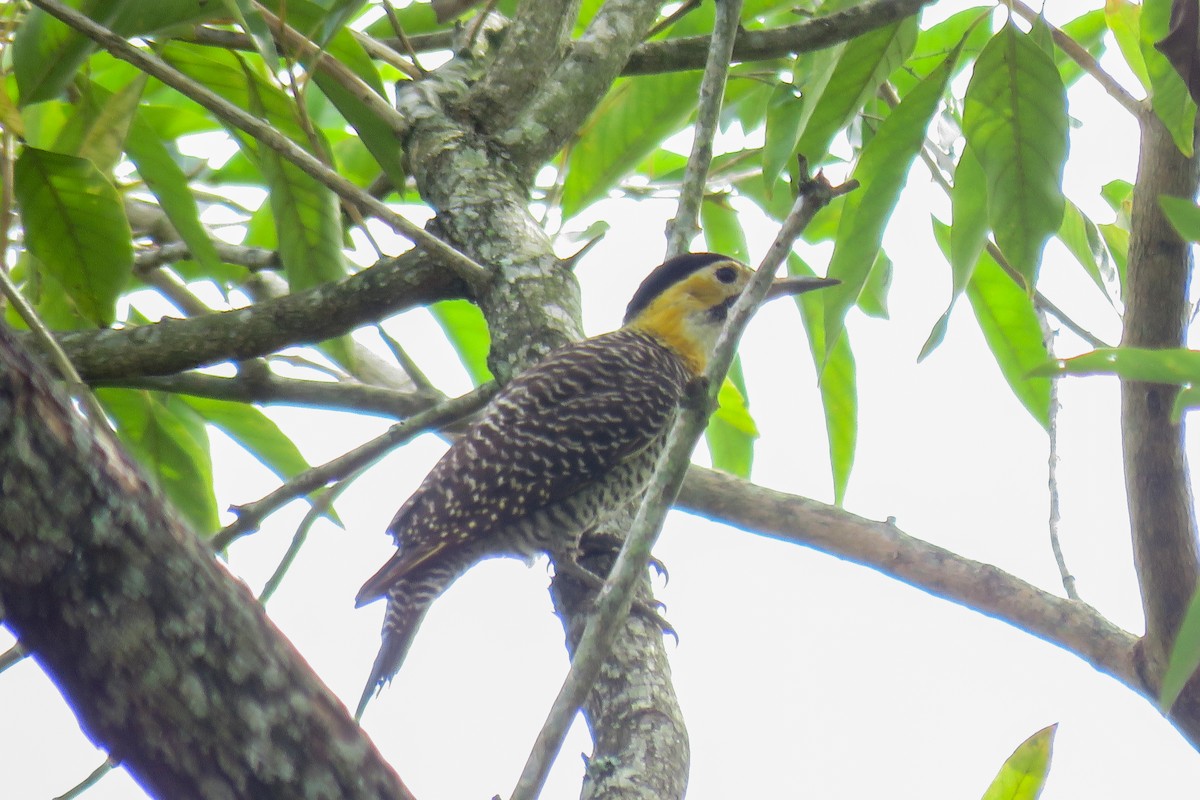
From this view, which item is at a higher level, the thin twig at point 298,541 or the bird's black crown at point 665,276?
the bird's black crown at point 665,276

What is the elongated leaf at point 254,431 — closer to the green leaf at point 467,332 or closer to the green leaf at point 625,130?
the green leaf at point 467,332

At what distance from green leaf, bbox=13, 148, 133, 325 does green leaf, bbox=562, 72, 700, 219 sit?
1097 mm

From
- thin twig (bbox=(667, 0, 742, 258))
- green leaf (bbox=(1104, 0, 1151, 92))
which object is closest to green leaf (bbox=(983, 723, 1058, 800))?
thin twig (bbox=(667, 0, 742, 258))

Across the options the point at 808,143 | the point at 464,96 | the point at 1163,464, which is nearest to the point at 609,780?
the point at 1163,464

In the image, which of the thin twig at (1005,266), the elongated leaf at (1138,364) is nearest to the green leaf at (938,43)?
the thin twig at (1005,266)

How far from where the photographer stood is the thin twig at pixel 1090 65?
2090 millimetres

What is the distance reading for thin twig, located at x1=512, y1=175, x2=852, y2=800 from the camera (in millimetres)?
1278

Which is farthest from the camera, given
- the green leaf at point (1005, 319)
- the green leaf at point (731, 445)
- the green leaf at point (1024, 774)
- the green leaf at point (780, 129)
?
the green leaf at point (731, 445)

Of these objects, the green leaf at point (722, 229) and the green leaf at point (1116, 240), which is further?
the green leaf at point (722, 229)

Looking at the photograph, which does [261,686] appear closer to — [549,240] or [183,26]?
[183,26]

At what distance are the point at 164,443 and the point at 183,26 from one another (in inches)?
37.2

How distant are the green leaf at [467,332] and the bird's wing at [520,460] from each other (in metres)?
0.11

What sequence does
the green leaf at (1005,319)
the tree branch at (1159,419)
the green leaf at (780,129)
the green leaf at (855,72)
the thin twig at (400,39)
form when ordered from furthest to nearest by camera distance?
the green leaf at (1005,319) → the thin twig at (400,39) → the green leaf at (780,129) → the green leaf at (855,72) → the tree branch at (1159,419)

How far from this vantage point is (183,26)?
2312 millimetres
